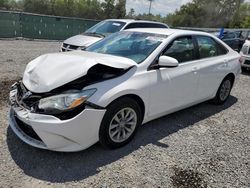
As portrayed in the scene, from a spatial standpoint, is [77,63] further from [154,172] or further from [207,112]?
[207,112]

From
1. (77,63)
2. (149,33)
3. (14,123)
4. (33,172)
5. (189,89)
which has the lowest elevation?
(33,172)

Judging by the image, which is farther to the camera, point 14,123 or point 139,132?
point 139,132

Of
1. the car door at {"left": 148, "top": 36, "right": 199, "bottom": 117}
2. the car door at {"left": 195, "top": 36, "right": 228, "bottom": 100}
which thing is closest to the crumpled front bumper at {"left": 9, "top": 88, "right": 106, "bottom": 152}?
the car door at {"left": 148, "top": 36, "right": 199, "bottom": 117}

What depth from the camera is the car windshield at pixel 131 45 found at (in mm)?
3740

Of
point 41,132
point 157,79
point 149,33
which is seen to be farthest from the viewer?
point 149,33

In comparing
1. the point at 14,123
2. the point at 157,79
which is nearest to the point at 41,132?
the point at 14,123

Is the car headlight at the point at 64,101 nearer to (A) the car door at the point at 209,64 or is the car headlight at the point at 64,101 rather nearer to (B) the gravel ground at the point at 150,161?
(B) the gravel ground at the point at 150,161

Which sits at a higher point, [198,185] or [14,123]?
[14,123]

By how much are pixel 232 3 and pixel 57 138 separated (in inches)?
2682

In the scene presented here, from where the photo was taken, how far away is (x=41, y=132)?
2820mm

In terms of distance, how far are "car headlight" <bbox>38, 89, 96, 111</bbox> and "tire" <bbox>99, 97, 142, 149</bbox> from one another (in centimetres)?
36

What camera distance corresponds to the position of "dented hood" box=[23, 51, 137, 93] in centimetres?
302

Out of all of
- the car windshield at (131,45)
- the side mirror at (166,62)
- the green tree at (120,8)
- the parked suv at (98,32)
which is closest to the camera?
the side mirror at (166,62)

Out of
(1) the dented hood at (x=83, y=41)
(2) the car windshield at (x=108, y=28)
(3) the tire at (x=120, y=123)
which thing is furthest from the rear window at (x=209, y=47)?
(2) the car windshield at (x=108, y=28)
